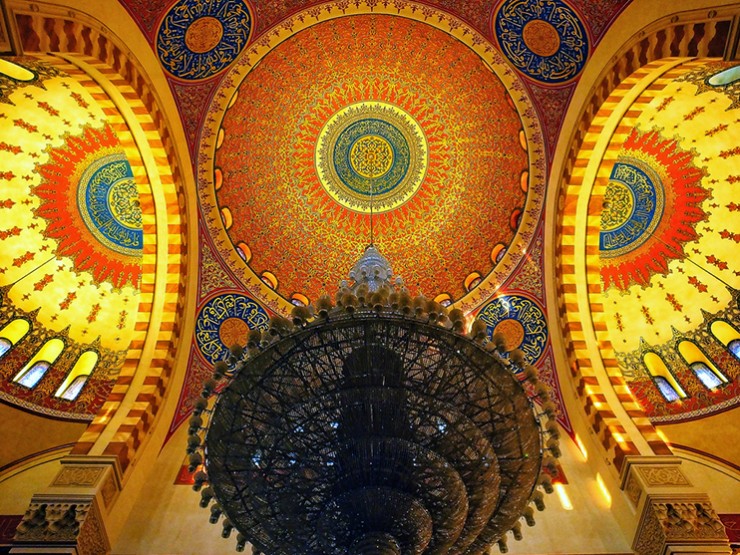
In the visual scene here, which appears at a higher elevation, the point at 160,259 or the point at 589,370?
the point at 160,259

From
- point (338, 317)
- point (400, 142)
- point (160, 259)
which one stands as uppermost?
point (400, 142)

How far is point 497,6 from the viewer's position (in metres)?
6.87

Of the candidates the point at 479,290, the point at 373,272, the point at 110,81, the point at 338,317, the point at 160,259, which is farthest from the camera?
the point at 479,290

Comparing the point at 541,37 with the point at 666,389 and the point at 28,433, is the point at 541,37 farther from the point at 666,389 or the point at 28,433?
the point at 28,433

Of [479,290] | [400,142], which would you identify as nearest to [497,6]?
[400,142]

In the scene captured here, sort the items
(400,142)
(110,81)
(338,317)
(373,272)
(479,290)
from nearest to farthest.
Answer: (338,317) → (373,272) → (110,81) → (479,290) → (400,142)

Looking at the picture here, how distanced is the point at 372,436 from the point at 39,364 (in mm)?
6133


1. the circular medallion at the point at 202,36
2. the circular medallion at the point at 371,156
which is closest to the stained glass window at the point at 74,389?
the circular medallion at the point at 202,36

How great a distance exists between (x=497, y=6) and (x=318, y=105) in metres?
2.91

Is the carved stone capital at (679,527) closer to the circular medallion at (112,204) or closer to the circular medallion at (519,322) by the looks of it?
the circular medallion at (519,322)

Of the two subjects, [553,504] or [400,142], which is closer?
[553,504]

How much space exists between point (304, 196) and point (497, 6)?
3.83 metres

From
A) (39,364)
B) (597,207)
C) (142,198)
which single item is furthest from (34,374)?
(597,207)

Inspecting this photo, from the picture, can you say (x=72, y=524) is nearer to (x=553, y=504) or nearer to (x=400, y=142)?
(x=553, y=504)
